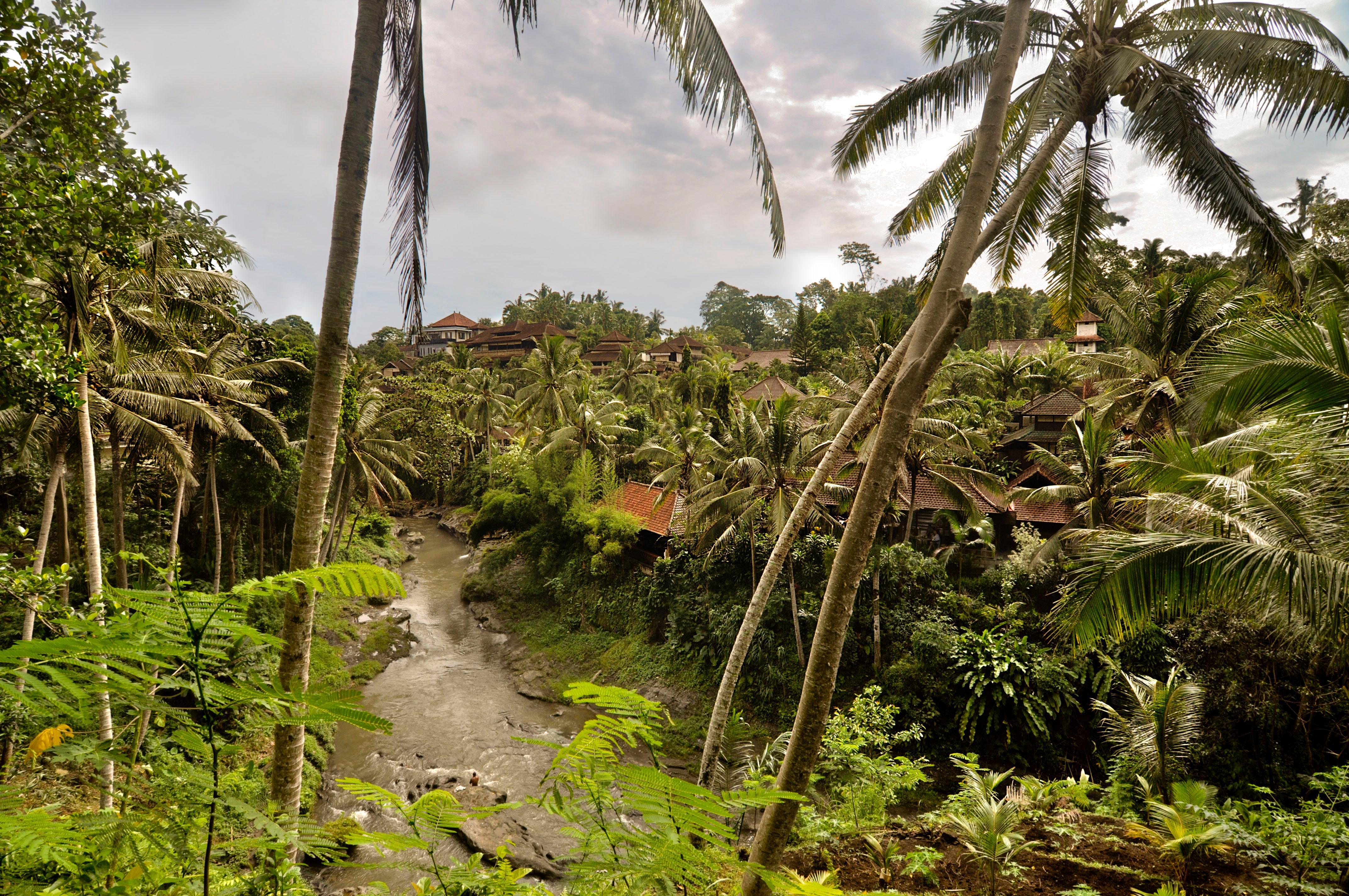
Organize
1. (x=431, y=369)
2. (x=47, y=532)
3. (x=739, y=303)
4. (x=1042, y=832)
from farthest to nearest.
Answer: (x=739, y=303)
(x=431, y=369)
(x=47, y=532)
(x=1042, y=832)

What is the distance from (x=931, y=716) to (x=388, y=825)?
34.2ft

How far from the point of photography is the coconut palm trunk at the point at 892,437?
3.12m

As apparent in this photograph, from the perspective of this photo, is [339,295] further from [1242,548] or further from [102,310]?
[1242,548]

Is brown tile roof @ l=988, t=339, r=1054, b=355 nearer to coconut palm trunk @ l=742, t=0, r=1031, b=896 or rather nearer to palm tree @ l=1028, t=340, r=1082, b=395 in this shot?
palm tree @ l=1028, t=340, r=1082, b=395

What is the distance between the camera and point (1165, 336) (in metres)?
13.3

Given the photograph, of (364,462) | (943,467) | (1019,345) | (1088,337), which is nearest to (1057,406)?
(943,467)

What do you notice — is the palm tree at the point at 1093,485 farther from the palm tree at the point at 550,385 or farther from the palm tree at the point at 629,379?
the palm tree at the point at 629,379

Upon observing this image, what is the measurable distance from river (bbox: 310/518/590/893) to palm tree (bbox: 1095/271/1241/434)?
1485 centimetres

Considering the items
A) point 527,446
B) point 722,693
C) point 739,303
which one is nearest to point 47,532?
point 722,693

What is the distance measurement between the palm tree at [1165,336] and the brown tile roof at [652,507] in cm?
1158

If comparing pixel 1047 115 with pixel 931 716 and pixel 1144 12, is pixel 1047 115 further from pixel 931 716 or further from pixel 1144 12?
pixel 931 716

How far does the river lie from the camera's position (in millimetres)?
10406

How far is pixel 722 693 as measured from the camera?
5555mm

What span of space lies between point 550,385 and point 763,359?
27.8m
